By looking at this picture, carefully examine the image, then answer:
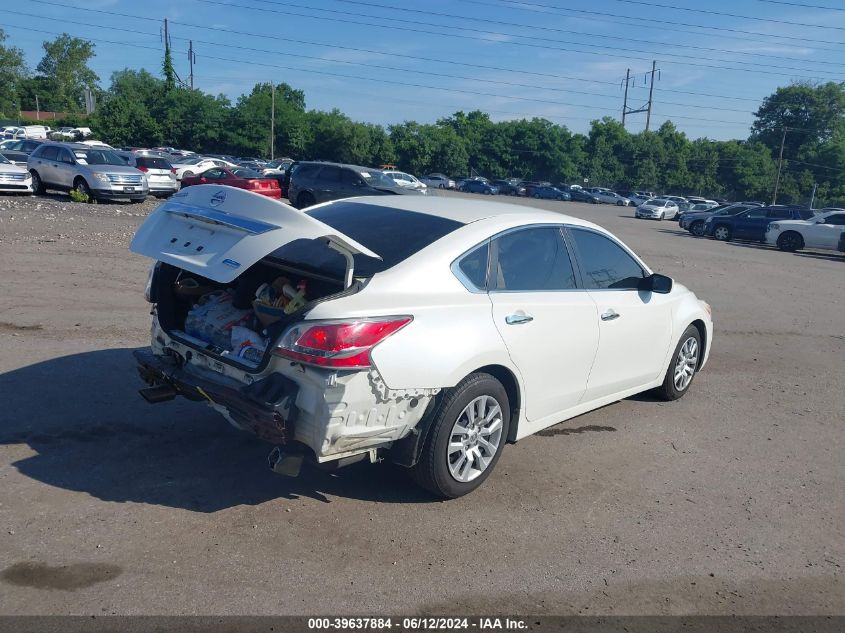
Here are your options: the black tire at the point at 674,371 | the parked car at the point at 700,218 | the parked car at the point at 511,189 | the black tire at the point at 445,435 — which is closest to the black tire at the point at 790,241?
the parked car at the point at 700,218

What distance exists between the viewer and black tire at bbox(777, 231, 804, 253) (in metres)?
26.1

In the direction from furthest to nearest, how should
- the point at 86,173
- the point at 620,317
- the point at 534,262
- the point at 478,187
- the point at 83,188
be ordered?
the point at 478,187 < the point at 83,188 < the point at 86,173 < the point at 620,317 < the point at 534,262

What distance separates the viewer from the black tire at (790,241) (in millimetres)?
26125

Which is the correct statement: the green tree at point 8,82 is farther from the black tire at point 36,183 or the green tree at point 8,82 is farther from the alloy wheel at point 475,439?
the alloy wheel at point 475,439

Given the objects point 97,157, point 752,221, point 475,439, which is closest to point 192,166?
point 97,157

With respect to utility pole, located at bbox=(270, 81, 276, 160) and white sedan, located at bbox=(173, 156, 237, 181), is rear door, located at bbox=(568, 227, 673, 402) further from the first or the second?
utility pole, located at bbox=(270, 81, 276, 160)

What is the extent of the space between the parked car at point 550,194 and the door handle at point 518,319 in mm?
64050

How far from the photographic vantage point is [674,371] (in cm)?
644

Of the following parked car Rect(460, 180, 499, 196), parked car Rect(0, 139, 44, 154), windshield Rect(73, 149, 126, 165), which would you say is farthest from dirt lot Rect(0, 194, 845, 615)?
parked car Rect(460, 180, 499, 196)

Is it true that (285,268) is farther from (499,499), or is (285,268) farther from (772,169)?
(772,169)

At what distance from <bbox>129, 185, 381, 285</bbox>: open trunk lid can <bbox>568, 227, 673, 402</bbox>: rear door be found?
197 cm

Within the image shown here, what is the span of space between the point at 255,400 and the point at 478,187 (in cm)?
6511

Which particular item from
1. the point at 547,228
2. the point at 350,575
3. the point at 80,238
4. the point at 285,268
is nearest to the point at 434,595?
the point at 350,575

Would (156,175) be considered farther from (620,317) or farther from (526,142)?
(526,142)
